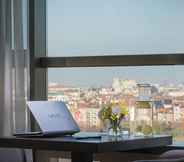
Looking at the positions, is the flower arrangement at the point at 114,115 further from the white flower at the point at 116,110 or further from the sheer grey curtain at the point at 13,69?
the sheer grey curtain at the point at 13,69

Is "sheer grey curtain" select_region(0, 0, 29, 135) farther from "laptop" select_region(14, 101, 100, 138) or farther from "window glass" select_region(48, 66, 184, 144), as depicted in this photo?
"laptop" select_region(14, 101, 100, 138)

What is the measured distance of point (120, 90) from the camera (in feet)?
14.9

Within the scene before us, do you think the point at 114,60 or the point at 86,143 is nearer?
the point at 86,143

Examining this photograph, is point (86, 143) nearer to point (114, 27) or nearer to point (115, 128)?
point (115, 128)

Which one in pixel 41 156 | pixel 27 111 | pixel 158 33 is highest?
pixel 158 33

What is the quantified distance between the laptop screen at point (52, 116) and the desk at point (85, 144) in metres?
0.19

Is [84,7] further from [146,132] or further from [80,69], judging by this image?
[146,132]

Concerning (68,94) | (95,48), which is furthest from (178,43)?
(68,94)

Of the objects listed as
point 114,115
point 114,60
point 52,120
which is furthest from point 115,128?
point 114,60

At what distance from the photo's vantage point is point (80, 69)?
4777mm

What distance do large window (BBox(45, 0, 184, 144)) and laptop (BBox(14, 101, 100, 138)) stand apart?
1.83ft

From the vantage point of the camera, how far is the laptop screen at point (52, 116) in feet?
12.6

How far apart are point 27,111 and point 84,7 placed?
3.44ft

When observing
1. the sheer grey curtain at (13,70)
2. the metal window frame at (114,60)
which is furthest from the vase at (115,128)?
the sheer grey curtain at (13,70)
